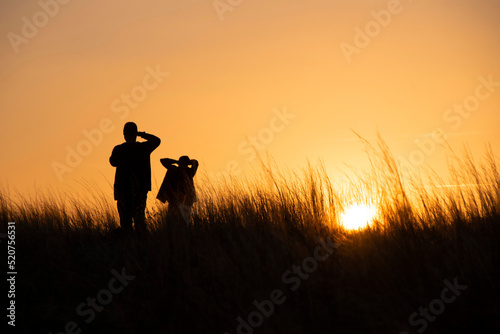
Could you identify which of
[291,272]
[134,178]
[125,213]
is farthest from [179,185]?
[291,272]

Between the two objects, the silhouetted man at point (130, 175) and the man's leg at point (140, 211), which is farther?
the silhouetted man at point (130, 175)

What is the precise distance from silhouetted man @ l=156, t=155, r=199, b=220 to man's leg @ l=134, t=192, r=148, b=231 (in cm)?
34

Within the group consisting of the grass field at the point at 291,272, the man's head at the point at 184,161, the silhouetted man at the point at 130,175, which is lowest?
the grass field at the point at 291,272

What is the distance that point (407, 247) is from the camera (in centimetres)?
443

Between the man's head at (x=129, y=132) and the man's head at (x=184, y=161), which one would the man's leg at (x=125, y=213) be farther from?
the man's head at (x=184, y=161)

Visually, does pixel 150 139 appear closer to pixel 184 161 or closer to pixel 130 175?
pixel 130 175

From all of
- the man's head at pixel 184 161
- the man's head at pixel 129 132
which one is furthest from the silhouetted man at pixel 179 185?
the man's head at pixel 129 132

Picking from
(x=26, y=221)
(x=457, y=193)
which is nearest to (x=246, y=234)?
(x=457, y=193)

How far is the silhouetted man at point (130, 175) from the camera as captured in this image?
246 inches

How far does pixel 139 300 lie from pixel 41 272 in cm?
129

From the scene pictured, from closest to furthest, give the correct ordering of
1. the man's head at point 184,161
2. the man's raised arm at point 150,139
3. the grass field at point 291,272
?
the grass field at point 291,272 → the man's raised arm at point 150,139 → the man's head at point 184,161

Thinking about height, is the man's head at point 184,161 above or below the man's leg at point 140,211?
above

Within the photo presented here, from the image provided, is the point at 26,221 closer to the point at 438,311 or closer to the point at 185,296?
the point at 185,296

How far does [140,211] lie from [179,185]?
1.00 m
